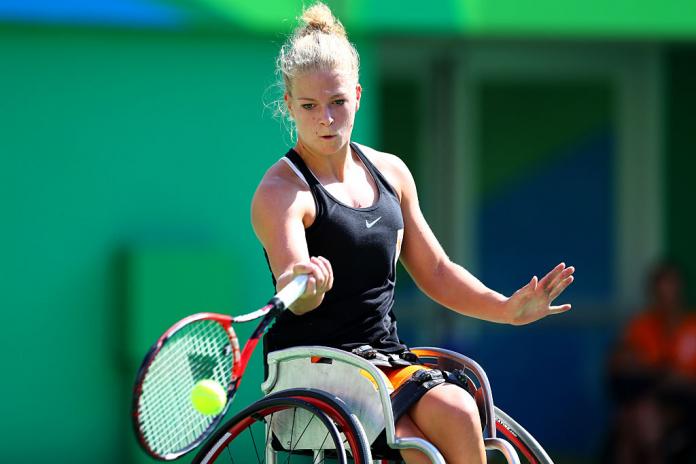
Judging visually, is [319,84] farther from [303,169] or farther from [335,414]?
[335,414]

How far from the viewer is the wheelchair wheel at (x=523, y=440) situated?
3402mm

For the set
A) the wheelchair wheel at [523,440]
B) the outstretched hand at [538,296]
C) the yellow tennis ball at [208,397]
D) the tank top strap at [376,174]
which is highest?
the tank top strap at [376,174]

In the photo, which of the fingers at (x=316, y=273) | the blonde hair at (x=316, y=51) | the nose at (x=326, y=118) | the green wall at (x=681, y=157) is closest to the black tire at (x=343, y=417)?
the fingers at (x=316, y=273)

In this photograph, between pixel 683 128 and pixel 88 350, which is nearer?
pixel 88 350

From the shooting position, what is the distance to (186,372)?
332cm

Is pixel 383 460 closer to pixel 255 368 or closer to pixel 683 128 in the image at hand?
pixel 255 368

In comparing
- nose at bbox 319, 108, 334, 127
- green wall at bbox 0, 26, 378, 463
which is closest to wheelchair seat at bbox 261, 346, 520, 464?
nose at bbox 319, 108, 334, 127

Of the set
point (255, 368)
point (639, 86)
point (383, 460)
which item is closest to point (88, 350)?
point (255, 368)

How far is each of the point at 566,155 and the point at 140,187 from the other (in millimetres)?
3334

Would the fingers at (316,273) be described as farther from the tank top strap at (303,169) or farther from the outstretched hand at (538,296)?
the outstretched hand at (538,296)

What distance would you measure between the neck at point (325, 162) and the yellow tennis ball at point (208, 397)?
27.4 inches

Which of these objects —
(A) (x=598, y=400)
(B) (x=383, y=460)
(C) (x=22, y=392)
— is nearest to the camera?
(B) (x=383, y=460)

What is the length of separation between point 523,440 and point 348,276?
0.60 metres

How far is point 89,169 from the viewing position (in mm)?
6141
